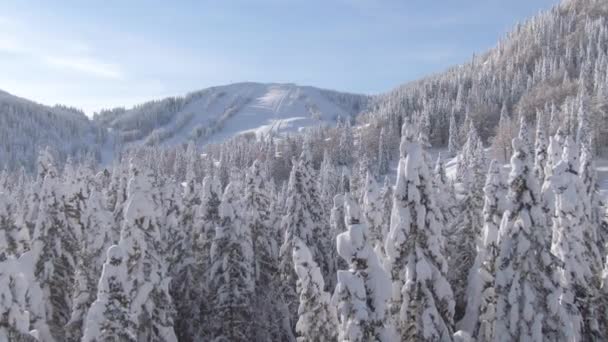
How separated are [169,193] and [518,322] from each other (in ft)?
76.6

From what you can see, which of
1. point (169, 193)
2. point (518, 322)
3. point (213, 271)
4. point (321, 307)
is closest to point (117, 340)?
point (321, 307)

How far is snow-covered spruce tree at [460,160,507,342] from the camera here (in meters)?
20.7

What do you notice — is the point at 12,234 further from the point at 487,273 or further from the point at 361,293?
the point at 487,273

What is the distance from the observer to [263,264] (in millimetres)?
32219

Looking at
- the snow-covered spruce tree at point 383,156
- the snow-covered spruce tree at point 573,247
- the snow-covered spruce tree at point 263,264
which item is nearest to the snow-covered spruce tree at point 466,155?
the snow-covered spruce tree at point 263,264

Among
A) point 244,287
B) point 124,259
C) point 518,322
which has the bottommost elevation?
point 244,287

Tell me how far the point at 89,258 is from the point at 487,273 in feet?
63.0

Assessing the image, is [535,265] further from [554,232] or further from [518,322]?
[554,232]

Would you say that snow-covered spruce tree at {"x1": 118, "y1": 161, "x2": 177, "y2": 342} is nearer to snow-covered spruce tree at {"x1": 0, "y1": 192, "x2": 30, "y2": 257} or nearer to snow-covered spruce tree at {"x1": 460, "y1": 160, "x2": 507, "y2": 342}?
snow-covered spruce tree at {"x1": 0, "y1": 192, "x2": 30, "y2": 257}

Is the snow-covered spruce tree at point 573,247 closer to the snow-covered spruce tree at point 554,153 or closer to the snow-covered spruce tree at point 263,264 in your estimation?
the snow-covered spruce tree at point 554,153

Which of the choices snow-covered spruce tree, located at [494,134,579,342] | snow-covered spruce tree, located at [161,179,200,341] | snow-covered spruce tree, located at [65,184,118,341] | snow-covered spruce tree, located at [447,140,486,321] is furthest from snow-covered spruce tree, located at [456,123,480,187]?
snow-covered spruce tree, located at [65,184,118,341]

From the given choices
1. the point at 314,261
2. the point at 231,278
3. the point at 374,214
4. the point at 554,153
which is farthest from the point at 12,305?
the point at 554,153

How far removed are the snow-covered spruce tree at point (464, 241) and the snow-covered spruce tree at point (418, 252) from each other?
494 inches

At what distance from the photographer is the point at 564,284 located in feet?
70.4
